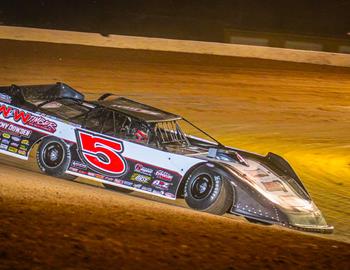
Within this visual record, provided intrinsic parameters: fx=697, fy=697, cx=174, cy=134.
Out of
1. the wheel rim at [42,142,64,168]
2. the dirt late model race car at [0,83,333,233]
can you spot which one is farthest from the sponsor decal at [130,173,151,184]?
the wheel rim at [42,142,64,168]

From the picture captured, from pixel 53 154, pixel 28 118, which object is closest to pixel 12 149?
pixel 28 118

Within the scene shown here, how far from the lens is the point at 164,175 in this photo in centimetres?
880

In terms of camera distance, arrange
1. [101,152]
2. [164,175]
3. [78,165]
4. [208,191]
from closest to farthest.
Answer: [208,191] < [164,175] < [101,152] < [78,165]

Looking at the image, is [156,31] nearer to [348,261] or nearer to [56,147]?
[56,147]

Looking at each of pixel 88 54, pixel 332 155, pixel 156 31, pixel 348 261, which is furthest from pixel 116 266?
pixel 156 31

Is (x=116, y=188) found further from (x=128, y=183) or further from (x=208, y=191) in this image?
(x=208, y=191)

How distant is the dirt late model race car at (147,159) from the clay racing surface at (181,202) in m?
0.24

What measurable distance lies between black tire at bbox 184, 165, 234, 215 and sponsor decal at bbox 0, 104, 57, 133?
214cm

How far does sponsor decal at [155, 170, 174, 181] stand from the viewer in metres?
8.77

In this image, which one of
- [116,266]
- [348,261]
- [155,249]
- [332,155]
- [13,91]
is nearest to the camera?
[116,266]

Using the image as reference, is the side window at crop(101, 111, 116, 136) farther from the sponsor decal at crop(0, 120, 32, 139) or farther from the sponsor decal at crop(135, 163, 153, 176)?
the sponsor decal at crop(0, 120, 32, 139)

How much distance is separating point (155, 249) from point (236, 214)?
9.50ft

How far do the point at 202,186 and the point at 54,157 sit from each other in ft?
7.14

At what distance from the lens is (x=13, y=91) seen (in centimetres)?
1018
